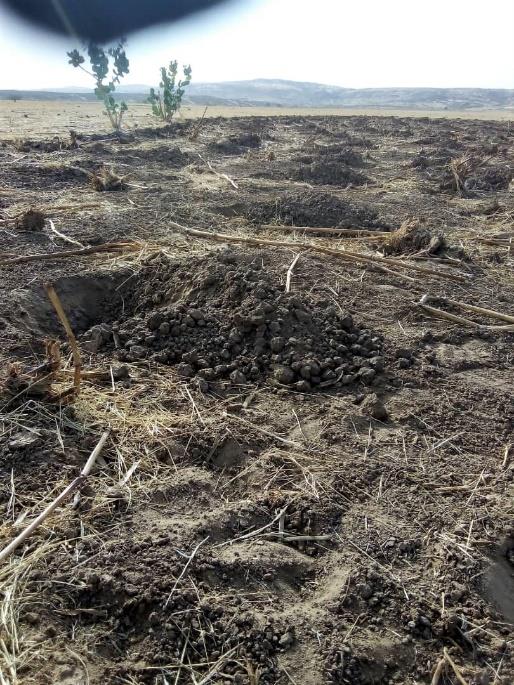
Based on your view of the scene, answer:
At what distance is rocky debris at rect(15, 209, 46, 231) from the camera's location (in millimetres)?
5320

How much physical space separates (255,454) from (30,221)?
12.7 ft

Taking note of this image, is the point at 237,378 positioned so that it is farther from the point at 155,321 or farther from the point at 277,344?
the point at 155,321

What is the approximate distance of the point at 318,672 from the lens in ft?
5.63

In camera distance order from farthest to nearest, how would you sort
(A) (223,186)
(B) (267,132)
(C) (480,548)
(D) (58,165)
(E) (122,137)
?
(B) (267,132) → (E) (122,137) → (D) (58,165) → (A) (223,186) → (C) (480,548)

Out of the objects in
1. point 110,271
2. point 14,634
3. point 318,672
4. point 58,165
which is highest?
point 58,165

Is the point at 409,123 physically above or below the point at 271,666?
→ above

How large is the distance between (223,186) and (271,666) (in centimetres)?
708

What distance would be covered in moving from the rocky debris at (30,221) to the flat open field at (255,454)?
0.02 meters

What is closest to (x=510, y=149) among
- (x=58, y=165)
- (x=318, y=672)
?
(x=58, y=165)

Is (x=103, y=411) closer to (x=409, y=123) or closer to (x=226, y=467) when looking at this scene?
→ (x=226, y=467)

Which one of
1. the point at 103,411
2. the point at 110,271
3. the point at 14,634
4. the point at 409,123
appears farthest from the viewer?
the point at 409,123

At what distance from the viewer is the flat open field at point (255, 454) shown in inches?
70.6

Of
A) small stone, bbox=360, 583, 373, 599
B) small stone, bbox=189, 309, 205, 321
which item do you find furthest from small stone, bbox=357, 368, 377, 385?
small stone, bbox=360, 583, 373, 599

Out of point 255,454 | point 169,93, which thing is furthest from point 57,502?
point 169,93
